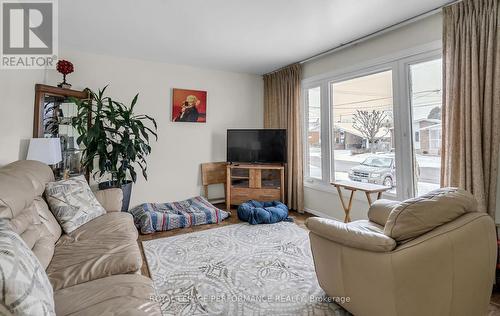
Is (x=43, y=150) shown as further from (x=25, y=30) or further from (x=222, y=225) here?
(x=222, y=225)

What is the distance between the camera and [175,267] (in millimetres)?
2158

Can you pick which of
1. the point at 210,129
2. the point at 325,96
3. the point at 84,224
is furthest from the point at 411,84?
the point at 84,224

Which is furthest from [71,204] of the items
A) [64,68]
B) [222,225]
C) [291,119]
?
[291,119]

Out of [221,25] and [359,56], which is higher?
[221,25]

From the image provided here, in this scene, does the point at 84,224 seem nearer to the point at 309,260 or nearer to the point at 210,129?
the point at 309,260

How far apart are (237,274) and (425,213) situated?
1458 mm

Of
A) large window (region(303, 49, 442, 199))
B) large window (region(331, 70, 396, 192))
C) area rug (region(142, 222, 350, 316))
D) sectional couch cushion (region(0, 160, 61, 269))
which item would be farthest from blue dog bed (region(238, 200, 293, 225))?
sectional couch cushion (region(0, 160, 61, 269))

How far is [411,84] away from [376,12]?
2.79ft

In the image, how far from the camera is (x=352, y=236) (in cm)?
135

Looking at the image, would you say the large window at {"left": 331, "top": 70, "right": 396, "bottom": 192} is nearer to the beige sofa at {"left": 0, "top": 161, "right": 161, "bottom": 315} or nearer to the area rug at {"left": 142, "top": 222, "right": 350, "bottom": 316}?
the area rug at {"left": 142, "top": 222, "right": 350, "bottom": 316}

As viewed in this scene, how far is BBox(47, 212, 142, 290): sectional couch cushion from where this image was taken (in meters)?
1.27

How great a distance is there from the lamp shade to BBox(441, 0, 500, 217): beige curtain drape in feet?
11.9

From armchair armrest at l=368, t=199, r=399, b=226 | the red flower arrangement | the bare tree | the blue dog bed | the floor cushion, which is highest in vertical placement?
the red flower arrangement

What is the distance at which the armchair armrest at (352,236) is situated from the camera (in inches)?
48.4
